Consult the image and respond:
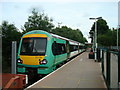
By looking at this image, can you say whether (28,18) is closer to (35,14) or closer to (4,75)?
(35,14)


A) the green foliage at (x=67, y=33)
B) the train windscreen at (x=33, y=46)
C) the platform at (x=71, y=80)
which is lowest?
the platform at (x=71, y=80)

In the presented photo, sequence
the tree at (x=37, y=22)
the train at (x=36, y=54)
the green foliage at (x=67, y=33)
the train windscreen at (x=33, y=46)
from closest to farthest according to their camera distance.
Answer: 1. the train at (x=36, y=54)
2. the train windscreen at (x=33, y=46)
3. the tree at (x=37, y=22)
4. the green foliage at (x=67, y=33)

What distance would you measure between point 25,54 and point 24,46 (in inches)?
25.4

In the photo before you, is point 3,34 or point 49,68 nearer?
point 49,68

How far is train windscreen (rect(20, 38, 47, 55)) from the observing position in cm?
1193

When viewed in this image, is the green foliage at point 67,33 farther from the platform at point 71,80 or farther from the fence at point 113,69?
the fence at point 113,69

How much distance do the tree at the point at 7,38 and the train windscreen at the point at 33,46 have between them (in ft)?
33.6

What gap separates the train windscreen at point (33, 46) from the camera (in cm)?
1193

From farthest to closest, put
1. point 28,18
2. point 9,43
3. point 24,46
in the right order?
1. point 28,18
2. point 9,43
3. point 24,46

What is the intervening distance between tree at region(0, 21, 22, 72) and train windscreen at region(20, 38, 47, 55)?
403 inches

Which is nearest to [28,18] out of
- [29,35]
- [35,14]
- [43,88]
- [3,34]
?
[35,14]

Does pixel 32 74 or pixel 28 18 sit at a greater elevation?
pixel 28 18

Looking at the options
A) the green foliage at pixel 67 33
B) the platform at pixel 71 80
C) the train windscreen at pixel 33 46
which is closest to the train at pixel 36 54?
the train windscreen at pixel 33 46

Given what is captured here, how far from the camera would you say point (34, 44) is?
40.0 ft
